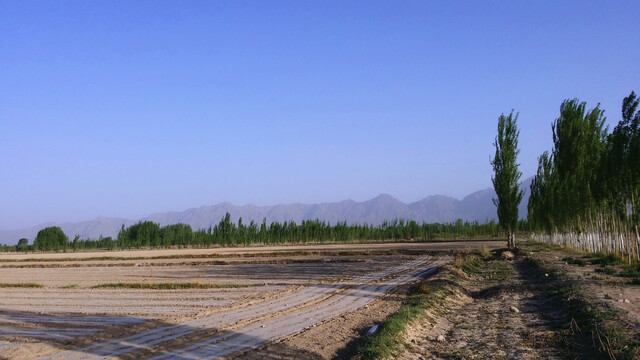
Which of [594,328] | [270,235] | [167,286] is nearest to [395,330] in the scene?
[594,328]

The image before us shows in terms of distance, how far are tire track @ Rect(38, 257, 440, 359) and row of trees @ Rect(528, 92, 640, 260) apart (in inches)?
483

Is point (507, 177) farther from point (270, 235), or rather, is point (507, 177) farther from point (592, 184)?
point (270, 235)

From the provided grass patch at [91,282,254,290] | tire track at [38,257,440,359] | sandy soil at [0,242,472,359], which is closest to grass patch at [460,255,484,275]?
sandy soil at [0,242,472,359]

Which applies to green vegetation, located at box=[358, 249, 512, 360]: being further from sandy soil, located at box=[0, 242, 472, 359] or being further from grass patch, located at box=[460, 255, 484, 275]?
sandy soil, located at box=[0, 242, 472, 359]

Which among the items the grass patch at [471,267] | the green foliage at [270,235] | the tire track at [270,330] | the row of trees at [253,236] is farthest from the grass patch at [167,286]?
the green foliage at [270,235]

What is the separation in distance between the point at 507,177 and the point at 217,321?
31.9 metres

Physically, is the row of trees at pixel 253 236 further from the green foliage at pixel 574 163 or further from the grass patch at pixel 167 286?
the grass patch at pixel 167 286

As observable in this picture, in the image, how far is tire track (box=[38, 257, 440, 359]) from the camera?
8711 mm

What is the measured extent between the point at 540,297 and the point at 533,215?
1554 inches

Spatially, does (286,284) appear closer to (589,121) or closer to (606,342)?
(606,342)

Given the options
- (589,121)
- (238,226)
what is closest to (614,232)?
(589,121)

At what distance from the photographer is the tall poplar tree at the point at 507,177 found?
38594 millimetres

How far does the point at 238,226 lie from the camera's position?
75500mm

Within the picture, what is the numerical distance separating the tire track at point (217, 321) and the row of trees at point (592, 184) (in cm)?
1228
